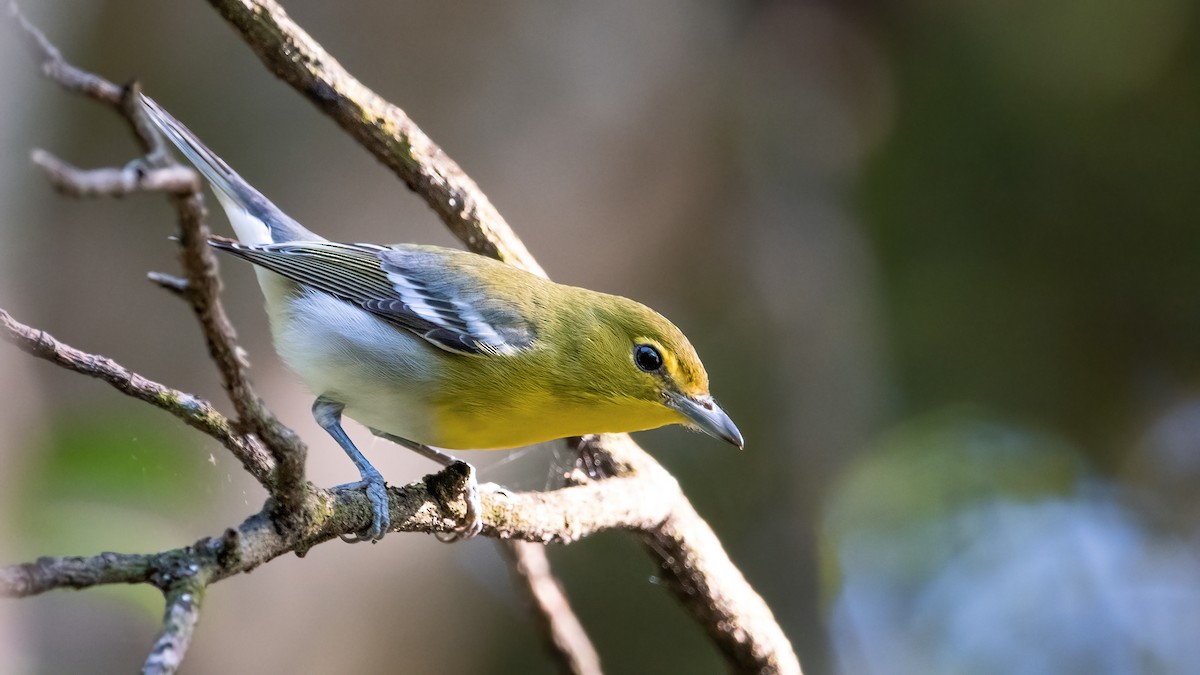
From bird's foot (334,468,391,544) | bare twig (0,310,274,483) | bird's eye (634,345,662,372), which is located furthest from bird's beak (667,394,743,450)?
bare twig (0,310,274,483)

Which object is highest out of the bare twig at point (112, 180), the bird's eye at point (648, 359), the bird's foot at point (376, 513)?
the bird's eye at point (648, 359)

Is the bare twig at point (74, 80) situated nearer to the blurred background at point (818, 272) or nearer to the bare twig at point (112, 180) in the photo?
the bare twig at point (112, 180)

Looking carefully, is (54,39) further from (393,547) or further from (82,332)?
(393,547)

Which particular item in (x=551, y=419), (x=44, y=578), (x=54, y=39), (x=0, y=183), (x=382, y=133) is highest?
(x=54, y=39)

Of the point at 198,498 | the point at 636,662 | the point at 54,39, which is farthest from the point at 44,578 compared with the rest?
the point at 636,662

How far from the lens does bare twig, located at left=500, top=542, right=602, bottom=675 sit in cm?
352


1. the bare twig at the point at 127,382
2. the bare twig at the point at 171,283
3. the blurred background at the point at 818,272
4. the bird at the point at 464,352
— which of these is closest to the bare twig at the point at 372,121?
the bird at the point at 464,352

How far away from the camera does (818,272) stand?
25.4ft

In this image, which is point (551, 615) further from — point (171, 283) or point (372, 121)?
point (171, 283)

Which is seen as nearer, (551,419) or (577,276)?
(551,419)

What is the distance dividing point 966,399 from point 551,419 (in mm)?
5303

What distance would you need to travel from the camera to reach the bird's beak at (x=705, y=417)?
11.1ft

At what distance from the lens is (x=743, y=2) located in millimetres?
8219

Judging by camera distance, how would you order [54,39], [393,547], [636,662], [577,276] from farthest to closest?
[636,662]
[577,276]
[393,547]
[54,39]
